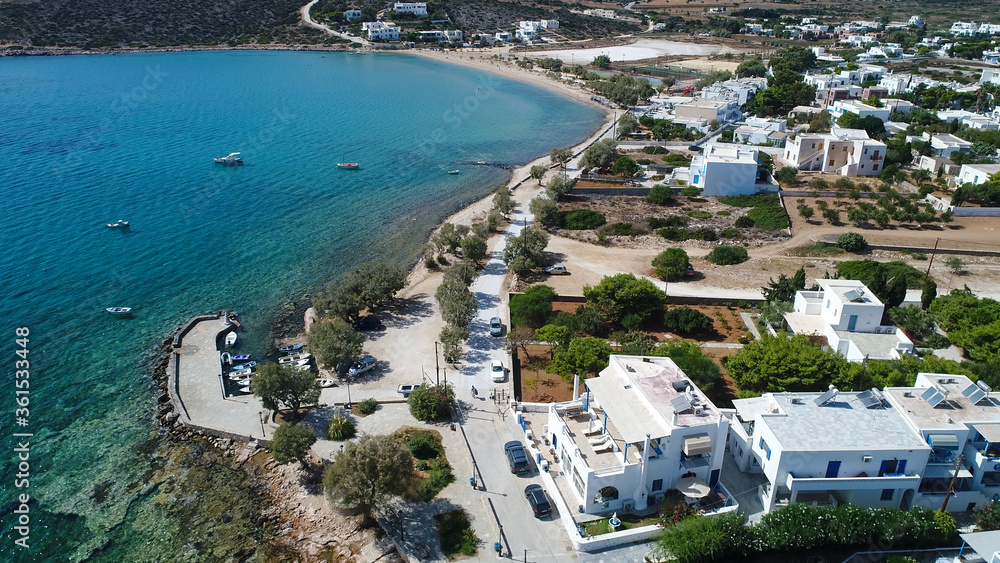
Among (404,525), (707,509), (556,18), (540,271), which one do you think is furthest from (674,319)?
(556,18)

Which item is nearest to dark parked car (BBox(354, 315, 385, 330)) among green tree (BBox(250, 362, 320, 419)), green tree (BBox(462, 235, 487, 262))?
green tree (BBox(250, 362, 320, 419))

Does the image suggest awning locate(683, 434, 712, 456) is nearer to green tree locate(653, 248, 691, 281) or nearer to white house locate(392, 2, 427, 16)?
green tree locate(653, 248, 691, 281)

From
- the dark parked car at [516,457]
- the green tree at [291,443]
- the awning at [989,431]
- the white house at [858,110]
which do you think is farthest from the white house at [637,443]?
the white house at [858,110]

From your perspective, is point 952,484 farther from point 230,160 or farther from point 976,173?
point 230,160

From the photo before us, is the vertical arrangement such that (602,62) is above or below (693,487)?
above

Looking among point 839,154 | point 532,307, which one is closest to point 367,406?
point 532,307

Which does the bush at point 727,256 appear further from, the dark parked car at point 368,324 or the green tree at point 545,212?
the dark parked car at point 368,324

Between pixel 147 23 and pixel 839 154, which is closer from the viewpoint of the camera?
pixel 839 154

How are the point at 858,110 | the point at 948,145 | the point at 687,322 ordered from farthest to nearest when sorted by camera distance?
1. the point at 858,110
2. the point at 948,145
3. the point at 687,322
